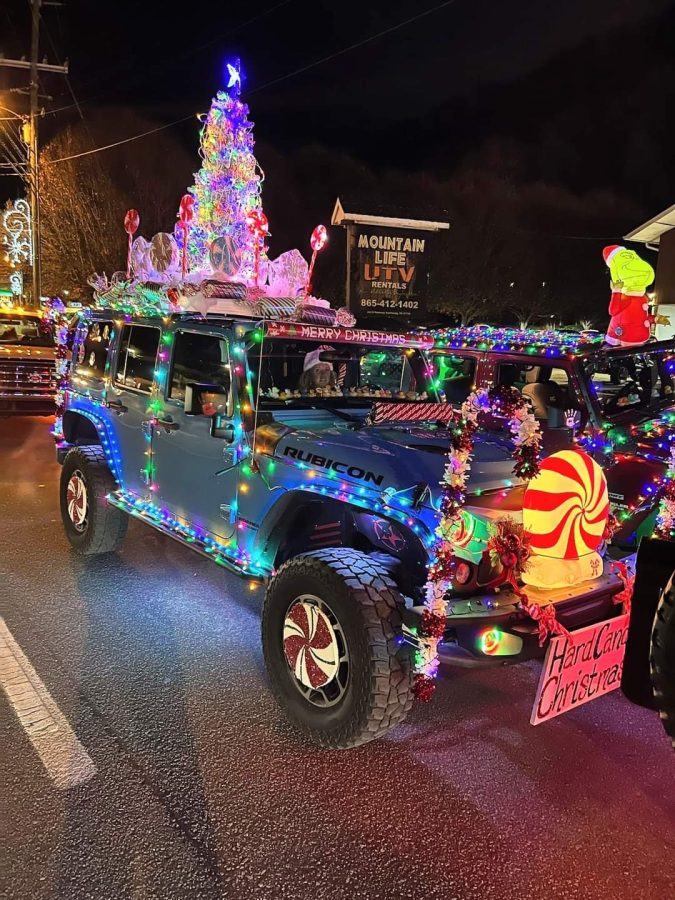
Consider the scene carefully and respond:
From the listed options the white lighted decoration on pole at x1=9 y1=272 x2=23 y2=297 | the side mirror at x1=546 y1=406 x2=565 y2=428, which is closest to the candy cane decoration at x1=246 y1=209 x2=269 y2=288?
the side mirror at x1=546 y1=406 x2=565 y2=428

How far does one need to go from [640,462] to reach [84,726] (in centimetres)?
428

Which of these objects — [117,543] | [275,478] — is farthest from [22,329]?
[275,478]

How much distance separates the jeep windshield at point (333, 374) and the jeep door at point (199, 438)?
0.25 metres

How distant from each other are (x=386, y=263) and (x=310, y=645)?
16.5m

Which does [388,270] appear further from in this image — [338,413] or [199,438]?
[199,438]

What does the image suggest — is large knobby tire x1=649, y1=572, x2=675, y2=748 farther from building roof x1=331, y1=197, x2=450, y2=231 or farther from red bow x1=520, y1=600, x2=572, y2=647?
building roof x1=331, y1=197, x2=450, y2=231

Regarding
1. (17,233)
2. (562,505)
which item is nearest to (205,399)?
(562,505)

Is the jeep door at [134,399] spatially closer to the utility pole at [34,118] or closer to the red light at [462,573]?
the red light at [462,573]

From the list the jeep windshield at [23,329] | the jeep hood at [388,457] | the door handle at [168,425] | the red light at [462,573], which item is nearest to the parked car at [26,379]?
the jeep windshield at [23,329]

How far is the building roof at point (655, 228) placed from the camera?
920 inches

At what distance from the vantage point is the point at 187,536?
14.5 feet

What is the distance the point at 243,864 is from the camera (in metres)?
2.40

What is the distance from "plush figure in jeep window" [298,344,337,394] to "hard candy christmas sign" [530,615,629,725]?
2263 mm

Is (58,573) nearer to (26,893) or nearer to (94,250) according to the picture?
(26,893)
